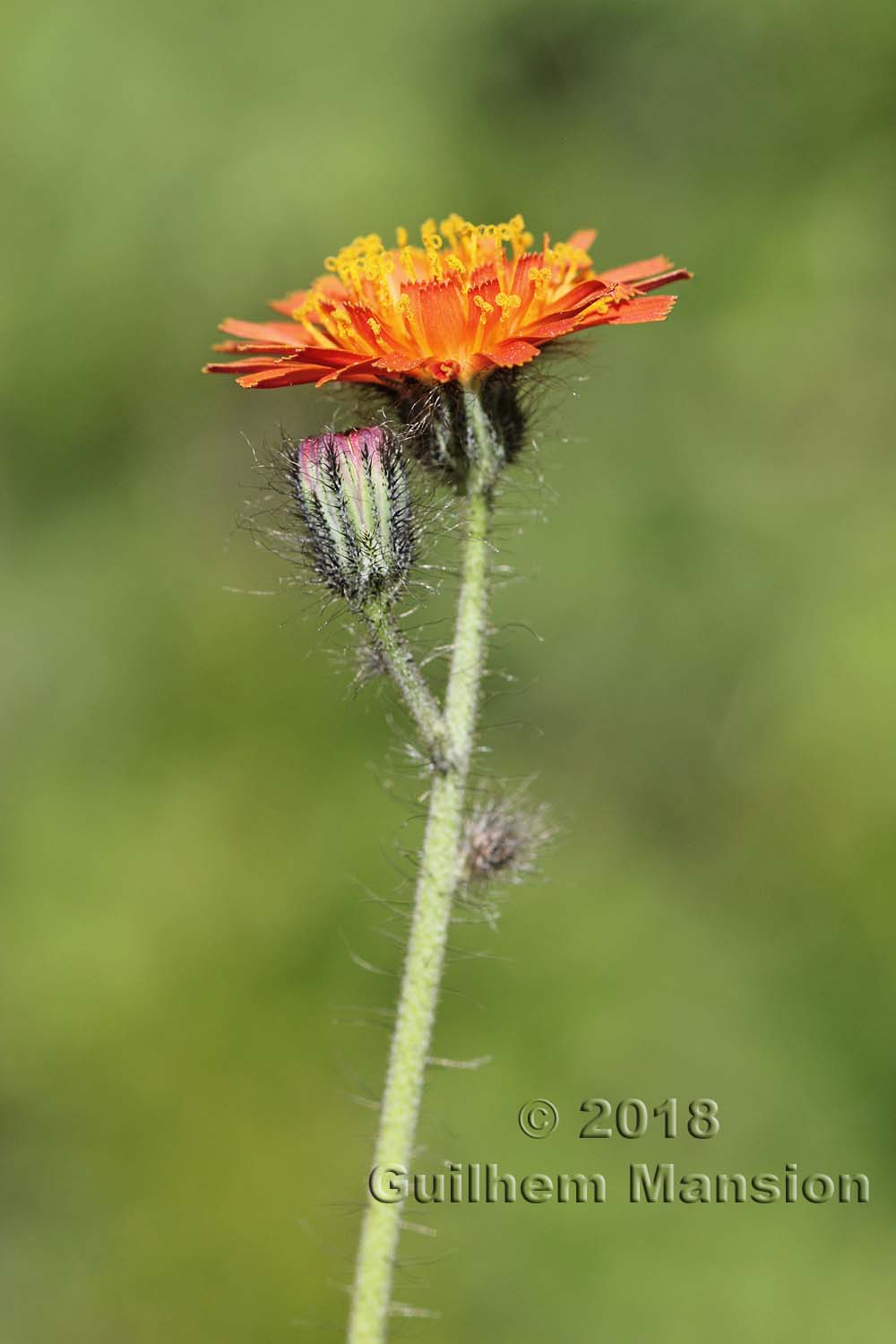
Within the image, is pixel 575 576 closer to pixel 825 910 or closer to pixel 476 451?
pixel 825 910

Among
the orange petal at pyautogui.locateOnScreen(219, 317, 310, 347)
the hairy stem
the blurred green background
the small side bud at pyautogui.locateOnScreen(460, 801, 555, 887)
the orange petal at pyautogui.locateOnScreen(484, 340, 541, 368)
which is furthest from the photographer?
the blurred green background

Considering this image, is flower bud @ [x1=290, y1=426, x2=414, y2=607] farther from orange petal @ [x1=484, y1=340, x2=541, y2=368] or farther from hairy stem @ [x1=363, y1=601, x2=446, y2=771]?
orange petal @ [x1=484, y1=340, x2=541, y2=368]


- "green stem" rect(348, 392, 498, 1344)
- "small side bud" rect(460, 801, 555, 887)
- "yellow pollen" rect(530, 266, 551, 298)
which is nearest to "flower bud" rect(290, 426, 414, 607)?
"green stem" rect(348, 392, 498, 1344)

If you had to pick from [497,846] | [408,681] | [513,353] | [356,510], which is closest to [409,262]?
[513,353]

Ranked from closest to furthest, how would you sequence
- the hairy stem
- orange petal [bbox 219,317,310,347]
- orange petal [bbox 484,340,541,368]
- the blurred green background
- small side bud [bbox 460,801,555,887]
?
orange petal [bbox 484,340,541,368]
the hairy stem
small side bud [bbox 460,801,555,887]
orange petal [bbox 219,317,310,347]
the blurred green background

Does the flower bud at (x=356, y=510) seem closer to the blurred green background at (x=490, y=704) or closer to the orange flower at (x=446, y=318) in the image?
the orange flower at (x=446, y=318)

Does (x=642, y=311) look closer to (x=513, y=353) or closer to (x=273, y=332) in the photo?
(x=513, y=353)

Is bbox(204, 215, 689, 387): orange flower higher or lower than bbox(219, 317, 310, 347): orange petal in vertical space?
lower
